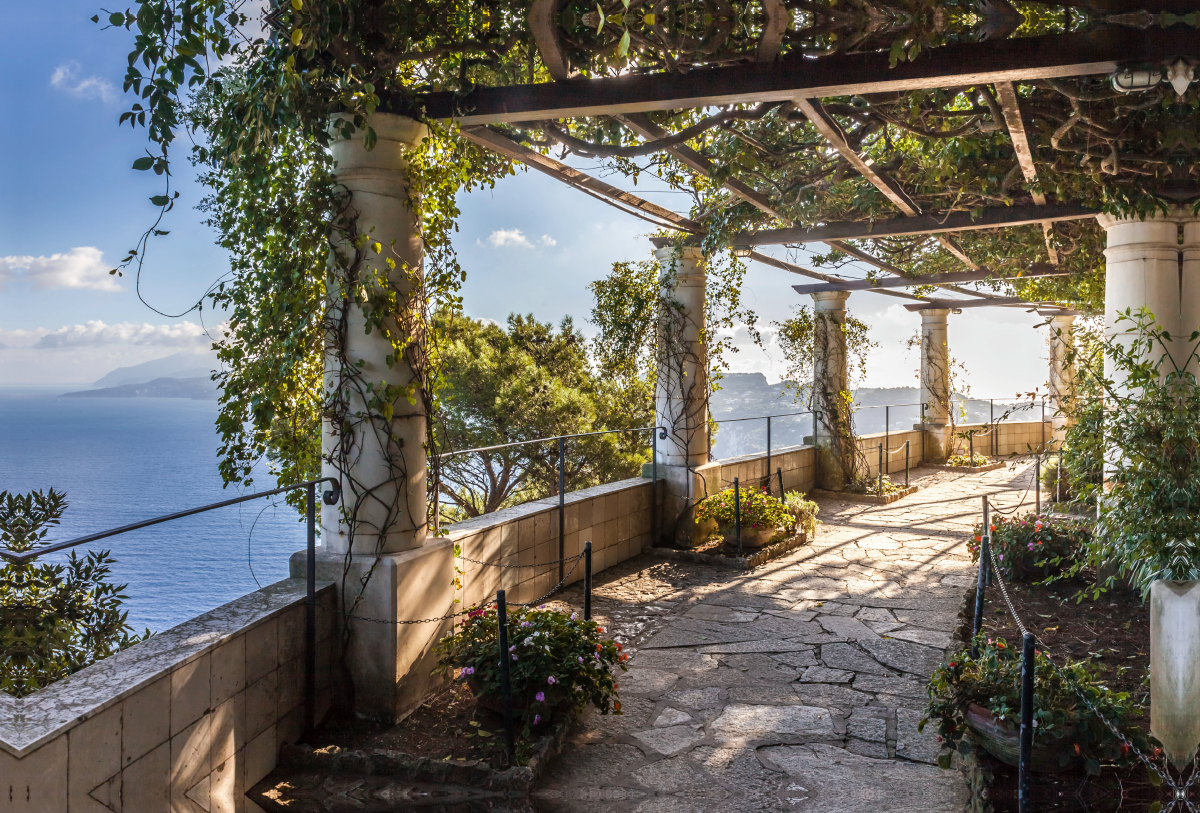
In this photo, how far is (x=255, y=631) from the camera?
2.99 metres

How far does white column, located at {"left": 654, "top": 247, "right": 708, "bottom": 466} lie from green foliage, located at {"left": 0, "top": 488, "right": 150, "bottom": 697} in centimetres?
450

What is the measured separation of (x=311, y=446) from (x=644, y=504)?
374 centimetres

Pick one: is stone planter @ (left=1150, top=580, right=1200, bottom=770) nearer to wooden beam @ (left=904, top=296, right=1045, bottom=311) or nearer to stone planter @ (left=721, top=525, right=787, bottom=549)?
stone planter @ (left=721, top=525, right=787, bottom=549)

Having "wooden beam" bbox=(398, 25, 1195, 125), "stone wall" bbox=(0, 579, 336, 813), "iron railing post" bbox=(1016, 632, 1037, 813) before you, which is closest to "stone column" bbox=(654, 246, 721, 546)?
"wooden beam" bbox=(398, 25, 1195, 125)

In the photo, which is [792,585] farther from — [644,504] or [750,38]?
[750,38]

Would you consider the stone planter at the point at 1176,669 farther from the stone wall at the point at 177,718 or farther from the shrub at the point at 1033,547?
the stone wall at the point at 177,718

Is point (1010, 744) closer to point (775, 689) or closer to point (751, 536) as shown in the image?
point (775, 689)

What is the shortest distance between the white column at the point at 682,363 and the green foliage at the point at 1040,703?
4021mm

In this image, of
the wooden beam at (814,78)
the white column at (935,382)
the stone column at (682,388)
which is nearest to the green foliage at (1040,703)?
the wooden beam at (814,78)

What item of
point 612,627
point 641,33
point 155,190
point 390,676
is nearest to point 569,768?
point 390,676

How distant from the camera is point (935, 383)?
13.1 m

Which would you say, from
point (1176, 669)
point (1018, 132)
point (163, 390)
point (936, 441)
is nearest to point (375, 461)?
point (1176, 669)

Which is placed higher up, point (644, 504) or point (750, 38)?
point (750, 38)

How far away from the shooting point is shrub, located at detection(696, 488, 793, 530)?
21.9 ft
